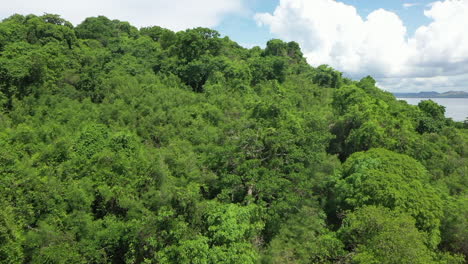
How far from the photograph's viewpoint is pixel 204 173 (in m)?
19.5

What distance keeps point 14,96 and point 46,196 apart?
606 inches

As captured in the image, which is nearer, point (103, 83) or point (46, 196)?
point (46, 196)

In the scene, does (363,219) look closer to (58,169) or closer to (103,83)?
(58,169)

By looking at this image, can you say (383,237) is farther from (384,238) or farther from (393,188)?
(393,188)

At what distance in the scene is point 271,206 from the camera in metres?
17.5

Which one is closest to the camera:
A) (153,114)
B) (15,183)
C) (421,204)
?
(15,183)

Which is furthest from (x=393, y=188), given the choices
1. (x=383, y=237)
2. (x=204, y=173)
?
(x=204, y=173)

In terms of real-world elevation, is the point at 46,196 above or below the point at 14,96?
below

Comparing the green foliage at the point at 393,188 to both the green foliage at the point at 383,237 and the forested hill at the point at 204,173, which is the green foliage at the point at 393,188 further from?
the green foliage at the point at 383,237

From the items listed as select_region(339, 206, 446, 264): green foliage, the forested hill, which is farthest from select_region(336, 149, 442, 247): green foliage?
select_region(339, 206, 446, 264): green foliage

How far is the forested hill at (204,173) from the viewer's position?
13.9 m

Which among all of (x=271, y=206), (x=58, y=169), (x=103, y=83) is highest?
(x=103, y=83)

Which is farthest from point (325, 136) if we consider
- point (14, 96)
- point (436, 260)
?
point (14, 96)

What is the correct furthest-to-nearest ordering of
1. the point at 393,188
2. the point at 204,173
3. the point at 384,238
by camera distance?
the point at 204,173 < the point at 393,188 < the point at 384,238
